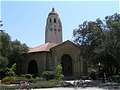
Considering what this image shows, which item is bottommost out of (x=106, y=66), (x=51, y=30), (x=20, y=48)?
(x=106, y=66)

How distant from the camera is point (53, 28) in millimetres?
87438

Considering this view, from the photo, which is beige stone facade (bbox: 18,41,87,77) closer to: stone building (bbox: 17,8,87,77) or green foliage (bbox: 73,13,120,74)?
stone building (bbox: 17,8,87,77)

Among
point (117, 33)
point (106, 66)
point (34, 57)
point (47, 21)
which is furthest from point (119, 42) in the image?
point (47, 21)

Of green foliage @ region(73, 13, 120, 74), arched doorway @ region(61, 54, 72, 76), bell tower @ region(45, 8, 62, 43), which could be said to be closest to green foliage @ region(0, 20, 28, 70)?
arched doorway @ region(61, 54, 72, 76)

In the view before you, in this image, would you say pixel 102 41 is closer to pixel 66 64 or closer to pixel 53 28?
pixel 66 64

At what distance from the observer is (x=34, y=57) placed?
6069 cm

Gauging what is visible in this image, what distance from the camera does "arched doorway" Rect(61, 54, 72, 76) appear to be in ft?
200

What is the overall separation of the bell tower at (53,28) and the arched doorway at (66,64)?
2469 cm

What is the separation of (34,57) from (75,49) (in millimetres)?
8045

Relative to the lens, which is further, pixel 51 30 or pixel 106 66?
pixel 51 30

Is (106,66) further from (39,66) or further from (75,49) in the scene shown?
(39,66)

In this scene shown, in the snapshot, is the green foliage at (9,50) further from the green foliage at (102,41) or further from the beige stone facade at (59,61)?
the green foliage at (102,41)

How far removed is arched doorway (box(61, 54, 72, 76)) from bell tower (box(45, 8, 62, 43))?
972 inches

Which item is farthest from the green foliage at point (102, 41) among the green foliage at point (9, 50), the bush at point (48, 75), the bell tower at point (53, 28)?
the bell tower at point (53, 28)
